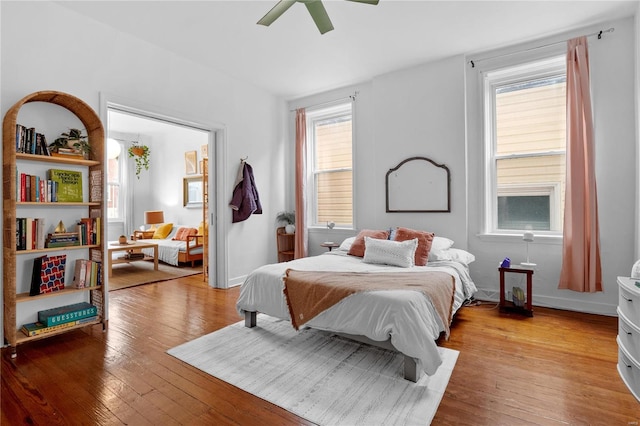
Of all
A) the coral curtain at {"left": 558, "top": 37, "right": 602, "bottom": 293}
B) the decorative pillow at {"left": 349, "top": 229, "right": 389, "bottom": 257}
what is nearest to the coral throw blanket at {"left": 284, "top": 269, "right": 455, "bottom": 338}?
the decorative pillow at {"left": 349, "top": 229, "right": 389, "bottom": 257}

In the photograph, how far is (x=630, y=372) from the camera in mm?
1910

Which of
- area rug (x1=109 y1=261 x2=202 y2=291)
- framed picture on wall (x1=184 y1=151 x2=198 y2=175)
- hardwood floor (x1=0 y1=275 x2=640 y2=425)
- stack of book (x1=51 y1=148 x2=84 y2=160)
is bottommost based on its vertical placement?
hardwood floor (x1=0 y1=275 x2=640 y2=425)

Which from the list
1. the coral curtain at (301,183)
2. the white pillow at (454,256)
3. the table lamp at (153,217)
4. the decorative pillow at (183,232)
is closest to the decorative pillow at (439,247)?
the white pillow at (454,256)

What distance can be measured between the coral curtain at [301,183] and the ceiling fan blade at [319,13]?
2.60 m

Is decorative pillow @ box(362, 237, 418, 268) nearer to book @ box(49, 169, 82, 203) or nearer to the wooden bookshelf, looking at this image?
the wooden bookshelf

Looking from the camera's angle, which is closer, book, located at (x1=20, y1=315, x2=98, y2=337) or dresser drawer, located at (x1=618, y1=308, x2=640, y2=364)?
dresser drawer, located at (x1=618, y1=308, x2=640, y2=364)

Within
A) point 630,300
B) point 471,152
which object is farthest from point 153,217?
point 630,300

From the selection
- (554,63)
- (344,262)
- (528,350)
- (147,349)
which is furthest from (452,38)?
(147,349)

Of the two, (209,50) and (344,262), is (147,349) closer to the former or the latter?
(344,262)

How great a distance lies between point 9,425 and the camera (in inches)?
65.6

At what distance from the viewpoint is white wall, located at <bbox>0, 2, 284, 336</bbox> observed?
8.97 feet

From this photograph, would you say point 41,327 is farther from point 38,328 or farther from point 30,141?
point 30,141

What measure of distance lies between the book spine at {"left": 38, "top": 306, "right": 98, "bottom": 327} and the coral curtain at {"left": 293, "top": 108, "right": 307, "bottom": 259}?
109 inches

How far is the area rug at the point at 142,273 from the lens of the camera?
15.8 ft
